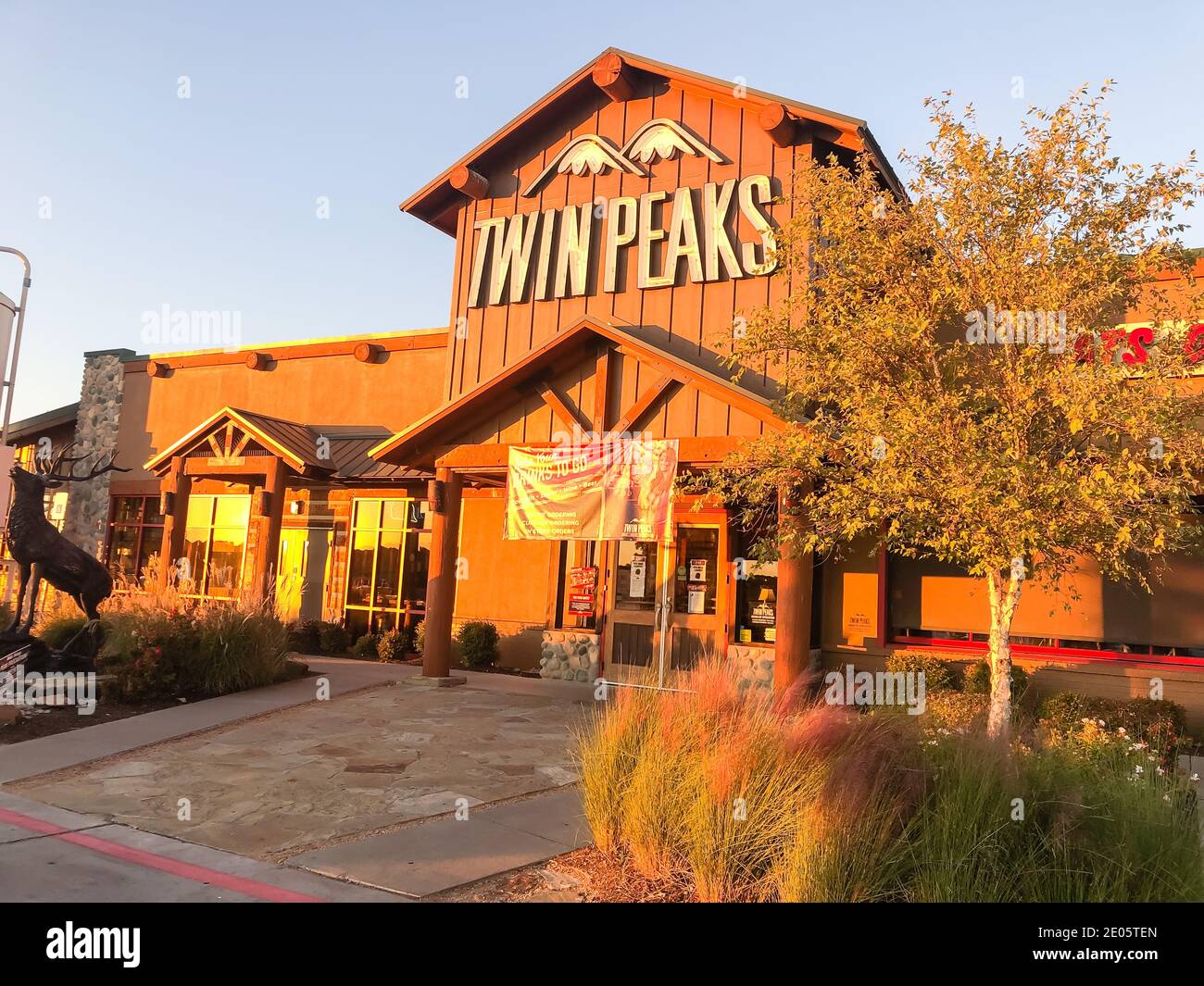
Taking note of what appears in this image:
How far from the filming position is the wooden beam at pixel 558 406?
505 inches

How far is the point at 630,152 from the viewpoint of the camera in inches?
604

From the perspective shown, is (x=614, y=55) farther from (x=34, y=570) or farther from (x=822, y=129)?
(x=34, y=570)

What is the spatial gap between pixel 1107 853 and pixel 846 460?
189 inches

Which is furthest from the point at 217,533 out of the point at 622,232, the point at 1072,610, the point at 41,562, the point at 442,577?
the point at 1072,610

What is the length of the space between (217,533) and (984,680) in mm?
17017

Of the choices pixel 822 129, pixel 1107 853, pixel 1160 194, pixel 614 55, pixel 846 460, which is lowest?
pixel 1107 853

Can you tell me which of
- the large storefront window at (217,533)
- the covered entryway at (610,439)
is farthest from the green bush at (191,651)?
the large storefront window at (217,533)

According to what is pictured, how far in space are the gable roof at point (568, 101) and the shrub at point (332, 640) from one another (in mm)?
8366

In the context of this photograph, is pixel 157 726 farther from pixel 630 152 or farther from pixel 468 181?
pixel 630 152

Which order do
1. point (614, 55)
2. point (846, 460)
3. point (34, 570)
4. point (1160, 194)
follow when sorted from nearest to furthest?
point (1160, 194)
point (846, 460)
point (34, 570)
point (614, 55)
